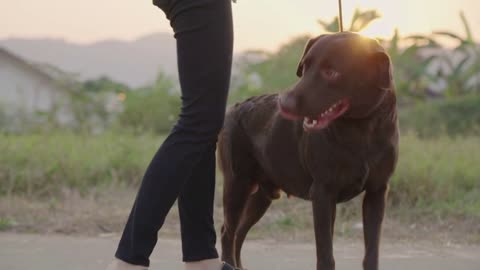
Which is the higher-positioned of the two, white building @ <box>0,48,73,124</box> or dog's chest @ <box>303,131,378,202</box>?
dog's chest @ <box>303,131,378,202</box>

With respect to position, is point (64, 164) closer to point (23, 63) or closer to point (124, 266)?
point (124, 266)

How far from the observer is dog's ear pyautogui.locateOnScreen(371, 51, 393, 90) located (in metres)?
3.48

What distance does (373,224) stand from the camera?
3965 mm

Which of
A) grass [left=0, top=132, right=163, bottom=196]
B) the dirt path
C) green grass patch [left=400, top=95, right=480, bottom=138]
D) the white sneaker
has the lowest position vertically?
green grass patch [left=400, top=95, right=480, bottom=138]

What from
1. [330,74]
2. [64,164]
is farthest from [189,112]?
[64,164]

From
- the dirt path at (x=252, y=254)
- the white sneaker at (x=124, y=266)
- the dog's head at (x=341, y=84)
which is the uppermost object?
the dog's head at (x=341, y=84)

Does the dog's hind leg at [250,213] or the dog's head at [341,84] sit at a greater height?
the dog's head at [341,84]

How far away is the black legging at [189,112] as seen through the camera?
139 inches

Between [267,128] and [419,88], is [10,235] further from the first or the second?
[419,88]

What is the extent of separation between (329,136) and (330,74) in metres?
0.32

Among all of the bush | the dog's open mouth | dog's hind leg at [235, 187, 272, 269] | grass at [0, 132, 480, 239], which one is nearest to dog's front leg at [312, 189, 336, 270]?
the dog's open mouth

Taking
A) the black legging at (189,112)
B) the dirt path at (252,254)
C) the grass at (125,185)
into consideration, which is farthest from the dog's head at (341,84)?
the grass at (125,185)

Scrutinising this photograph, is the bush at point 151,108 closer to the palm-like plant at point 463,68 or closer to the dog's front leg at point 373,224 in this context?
the palm-like plant at point 463,68

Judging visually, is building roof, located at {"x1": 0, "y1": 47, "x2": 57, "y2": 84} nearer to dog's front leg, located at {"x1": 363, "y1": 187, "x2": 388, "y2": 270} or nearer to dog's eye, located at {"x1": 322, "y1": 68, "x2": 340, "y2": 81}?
dog's front leg, located at {"x1": 363, "y1": 187, "x2": 388, "y2": 270}
